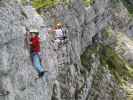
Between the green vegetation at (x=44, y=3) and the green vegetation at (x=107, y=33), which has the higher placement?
the green vegetation at (x=44, y=3)

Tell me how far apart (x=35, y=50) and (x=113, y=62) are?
1087 inches

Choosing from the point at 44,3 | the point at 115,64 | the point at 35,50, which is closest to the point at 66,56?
the point at 44,3

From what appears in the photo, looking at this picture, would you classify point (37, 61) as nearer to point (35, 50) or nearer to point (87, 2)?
point (35, 50)

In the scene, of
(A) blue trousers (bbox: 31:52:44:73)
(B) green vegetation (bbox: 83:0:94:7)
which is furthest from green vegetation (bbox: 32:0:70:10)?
(A) blue trousers (bbox: 31:52:44:73)

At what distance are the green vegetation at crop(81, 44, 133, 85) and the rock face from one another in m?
0.35

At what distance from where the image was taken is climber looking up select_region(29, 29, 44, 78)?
22656 mm

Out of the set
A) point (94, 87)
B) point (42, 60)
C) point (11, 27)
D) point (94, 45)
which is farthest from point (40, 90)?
point (94, 45)

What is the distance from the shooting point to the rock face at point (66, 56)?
21172 millimetres

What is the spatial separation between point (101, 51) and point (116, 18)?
388 inches

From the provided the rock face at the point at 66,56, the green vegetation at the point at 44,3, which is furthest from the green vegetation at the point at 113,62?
the green vegetation at the point at 44,3

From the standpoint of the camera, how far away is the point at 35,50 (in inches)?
894

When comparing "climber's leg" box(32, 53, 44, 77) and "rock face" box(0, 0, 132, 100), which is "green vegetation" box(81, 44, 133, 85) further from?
"climber's leg" box(32, 53, 44, 77)

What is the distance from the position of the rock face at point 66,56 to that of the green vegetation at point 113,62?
35 centimetres

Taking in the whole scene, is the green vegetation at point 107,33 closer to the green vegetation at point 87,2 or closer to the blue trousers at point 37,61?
the green vegetation at point 87,2
